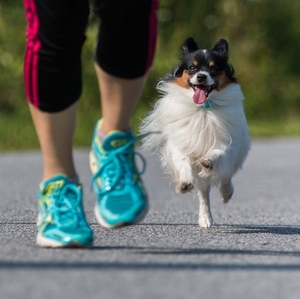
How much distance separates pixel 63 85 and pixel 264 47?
1473 cm

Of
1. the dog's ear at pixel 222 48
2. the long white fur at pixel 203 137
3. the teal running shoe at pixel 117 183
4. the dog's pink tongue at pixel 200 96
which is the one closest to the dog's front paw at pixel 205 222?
the long white fur at pixel 203 137

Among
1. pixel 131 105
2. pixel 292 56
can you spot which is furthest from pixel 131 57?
pixel 292 56

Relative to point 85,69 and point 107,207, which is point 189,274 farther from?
point 85,69

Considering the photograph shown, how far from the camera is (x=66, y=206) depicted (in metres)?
3.24

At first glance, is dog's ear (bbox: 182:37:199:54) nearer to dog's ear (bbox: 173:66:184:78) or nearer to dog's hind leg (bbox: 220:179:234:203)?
dog's ear (bbox: 173:66:184:78)

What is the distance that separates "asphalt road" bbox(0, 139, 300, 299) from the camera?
2.61 m

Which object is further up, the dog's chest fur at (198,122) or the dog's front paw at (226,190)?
the dog's chest fur at (198,122)

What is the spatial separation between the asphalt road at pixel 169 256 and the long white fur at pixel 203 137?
0.27 meters

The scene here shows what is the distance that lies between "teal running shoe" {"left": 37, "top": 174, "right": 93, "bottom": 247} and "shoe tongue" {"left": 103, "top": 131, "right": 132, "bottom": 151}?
7.8 inches

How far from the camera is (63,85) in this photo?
3158 millimetres

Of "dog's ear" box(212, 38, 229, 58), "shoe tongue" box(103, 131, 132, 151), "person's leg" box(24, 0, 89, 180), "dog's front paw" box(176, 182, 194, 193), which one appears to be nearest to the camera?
"person's leg" box(24, 0, 89, 180)

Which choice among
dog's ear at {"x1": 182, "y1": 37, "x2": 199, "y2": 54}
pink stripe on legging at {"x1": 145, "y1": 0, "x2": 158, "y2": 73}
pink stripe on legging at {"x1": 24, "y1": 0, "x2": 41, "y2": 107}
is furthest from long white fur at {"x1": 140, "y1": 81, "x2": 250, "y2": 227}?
pink stripe on legging at {"x1": 24, "y1": 0, "x2": 41, "y2": 107}

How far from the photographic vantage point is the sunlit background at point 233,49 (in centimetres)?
1505

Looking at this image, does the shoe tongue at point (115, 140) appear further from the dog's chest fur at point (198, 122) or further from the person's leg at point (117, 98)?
the dog's chest fur at point (198, 122)
